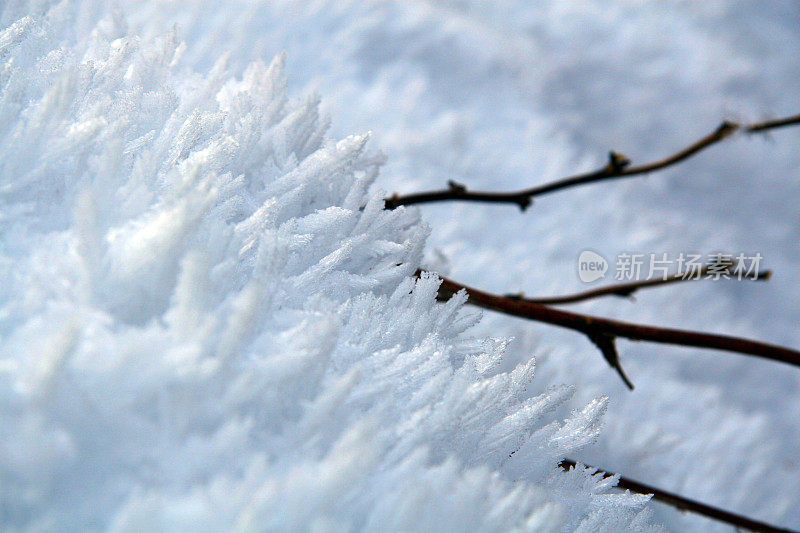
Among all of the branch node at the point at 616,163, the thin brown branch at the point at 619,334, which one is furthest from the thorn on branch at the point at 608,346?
the branch node at the point at 616,163

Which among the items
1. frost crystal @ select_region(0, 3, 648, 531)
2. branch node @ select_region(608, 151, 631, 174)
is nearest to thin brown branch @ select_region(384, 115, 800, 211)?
branch node @ select_region(608, 151, 631, 174)

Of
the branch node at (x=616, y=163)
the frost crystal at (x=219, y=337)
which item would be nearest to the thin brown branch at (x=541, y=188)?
the branch node at (x=616, y=163)

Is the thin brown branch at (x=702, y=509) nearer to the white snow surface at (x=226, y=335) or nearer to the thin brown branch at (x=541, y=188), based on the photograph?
the white snow surface at (x=226, y=335)

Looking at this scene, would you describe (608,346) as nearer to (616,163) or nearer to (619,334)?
(619,334)

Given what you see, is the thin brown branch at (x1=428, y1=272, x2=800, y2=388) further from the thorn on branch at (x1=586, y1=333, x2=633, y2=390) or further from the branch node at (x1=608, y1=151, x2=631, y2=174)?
the branch node at (x1=608, y1=151, x2=631, y2=174)

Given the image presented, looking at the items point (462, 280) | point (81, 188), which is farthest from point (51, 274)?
point (462, 280)

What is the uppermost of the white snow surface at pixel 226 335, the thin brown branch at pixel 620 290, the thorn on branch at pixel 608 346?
the white snow surface at pixel 226 335

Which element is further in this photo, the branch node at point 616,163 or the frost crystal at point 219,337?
the branch node at point 616,163

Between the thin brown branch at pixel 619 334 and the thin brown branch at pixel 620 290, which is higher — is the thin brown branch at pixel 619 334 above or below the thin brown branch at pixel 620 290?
above

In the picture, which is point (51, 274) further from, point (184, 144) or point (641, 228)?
point (641, 228)
